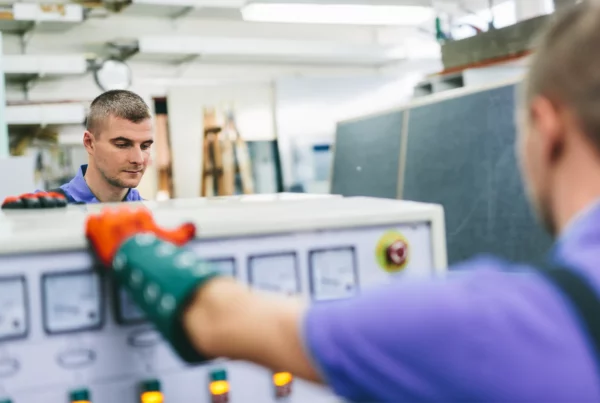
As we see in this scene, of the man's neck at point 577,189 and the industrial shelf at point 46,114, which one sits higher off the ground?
the industrial shelf at point 46,114

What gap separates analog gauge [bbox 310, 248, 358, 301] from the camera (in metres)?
0.94

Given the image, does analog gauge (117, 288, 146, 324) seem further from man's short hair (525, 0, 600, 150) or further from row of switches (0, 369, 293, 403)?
man's short hair (525, 0, 600, 150)

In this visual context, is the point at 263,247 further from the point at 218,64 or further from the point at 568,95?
the point at 218,64

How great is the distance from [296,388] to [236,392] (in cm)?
9

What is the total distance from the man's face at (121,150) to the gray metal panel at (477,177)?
0.99 m

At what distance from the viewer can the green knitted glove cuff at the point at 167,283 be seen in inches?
25.2

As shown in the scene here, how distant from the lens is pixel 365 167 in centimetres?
259

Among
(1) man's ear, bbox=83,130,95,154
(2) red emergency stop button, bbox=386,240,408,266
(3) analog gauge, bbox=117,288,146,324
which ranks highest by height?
(1) man's ear, bbox=83,130,95,154

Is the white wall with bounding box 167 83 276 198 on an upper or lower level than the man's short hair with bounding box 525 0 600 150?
upper

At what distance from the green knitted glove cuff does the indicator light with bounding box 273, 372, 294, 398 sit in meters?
0.30

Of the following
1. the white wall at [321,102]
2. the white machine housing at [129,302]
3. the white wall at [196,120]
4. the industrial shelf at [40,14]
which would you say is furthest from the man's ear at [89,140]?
the white wall at [321,102]

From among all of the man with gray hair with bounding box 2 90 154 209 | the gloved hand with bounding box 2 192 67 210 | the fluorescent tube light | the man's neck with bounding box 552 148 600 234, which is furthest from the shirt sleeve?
the fluorescent tube light

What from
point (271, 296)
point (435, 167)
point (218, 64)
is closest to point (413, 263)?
point (271, 296)

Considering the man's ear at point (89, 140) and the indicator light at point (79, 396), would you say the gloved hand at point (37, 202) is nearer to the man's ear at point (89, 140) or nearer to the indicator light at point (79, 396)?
the indicator light at point (79, 396)
